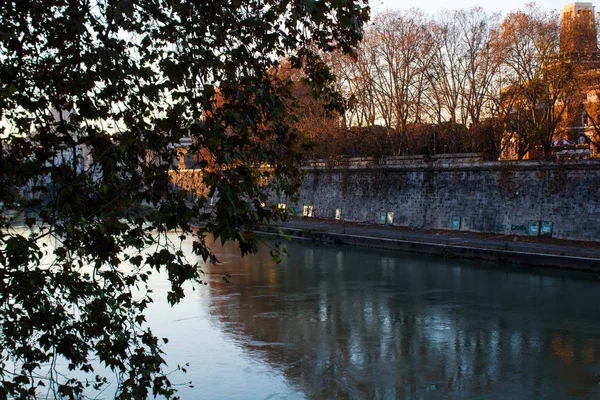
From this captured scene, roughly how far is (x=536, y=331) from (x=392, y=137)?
692 inches

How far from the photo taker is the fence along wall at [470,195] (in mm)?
19484

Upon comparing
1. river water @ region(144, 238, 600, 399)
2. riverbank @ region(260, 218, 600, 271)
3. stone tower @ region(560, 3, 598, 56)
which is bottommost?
river water @ region(144, 238, 600, 399)

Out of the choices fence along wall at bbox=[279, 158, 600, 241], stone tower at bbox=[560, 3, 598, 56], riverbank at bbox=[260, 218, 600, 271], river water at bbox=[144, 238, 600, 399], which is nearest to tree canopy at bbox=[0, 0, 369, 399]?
river water at bbox=[144, 238, 600, 399]

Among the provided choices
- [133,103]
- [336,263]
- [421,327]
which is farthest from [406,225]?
[133,103]

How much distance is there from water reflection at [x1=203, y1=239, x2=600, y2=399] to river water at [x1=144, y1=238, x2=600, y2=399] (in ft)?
0.08

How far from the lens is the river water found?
879 centimetres

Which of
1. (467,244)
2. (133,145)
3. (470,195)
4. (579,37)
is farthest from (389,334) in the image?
(579,37)

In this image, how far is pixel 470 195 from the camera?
22.9m

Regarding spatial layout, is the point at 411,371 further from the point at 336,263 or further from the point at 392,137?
the point at 392,137

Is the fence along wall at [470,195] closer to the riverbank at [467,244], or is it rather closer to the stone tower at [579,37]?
the riverbank at [467,244]

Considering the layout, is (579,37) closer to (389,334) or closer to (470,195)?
(470,195)

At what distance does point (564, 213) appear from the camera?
19.7 m

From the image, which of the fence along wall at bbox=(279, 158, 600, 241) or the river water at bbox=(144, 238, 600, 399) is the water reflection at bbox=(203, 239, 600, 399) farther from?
the fence along wall at bbox=(279, 158, 600, 241)

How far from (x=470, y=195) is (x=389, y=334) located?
12.6m
